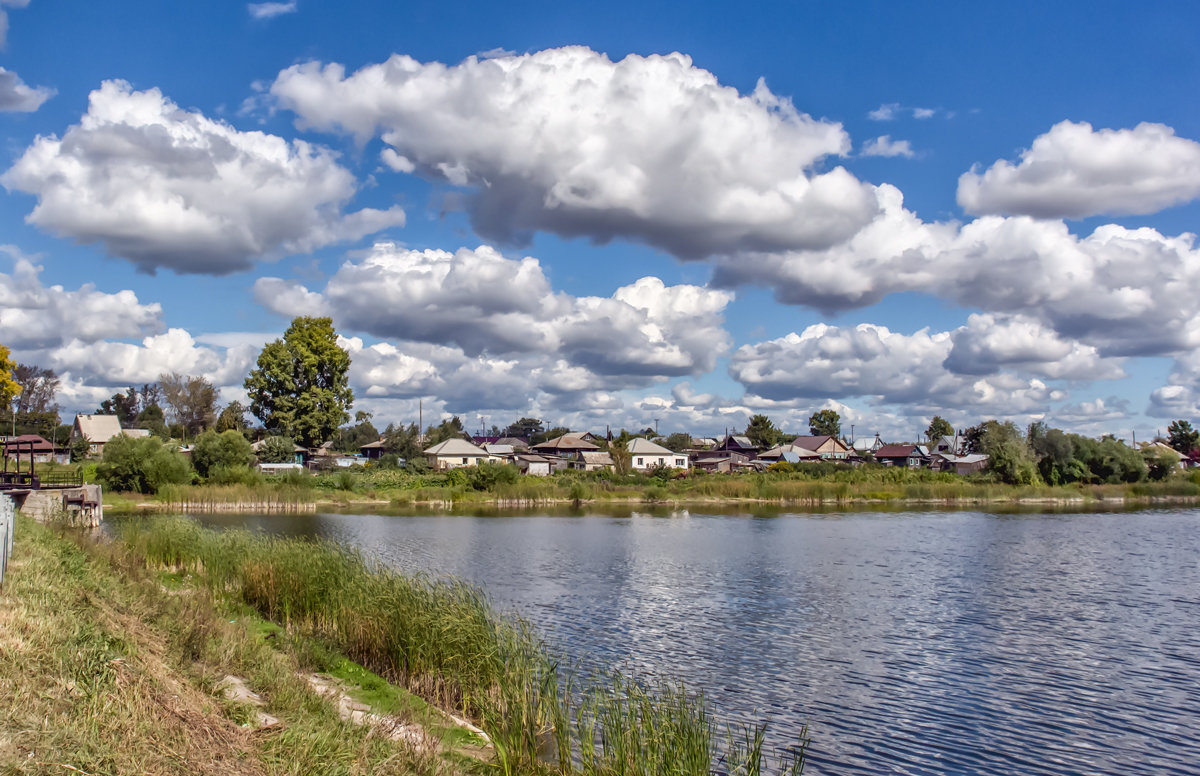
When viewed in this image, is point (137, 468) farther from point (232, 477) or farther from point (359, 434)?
point (359, 434)

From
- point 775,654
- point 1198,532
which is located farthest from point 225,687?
point 1198,532

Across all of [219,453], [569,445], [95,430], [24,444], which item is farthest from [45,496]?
[569,445]

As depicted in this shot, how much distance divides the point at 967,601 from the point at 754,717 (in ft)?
48.6

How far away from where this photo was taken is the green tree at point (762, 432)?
148 meters

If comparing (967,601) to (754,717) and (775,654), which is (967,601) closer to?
(775,654)

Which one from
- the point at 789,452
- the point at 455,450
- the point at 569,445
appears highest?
the point at 569,445

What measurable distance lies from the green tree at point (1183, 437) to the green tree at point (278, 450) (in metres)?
150

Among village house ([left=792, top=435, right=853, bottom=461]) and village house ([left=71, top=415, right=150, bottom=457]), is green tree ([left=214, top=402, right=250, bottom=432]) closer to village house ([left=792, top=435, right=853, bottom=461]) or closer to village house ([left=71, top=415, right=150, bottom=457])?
village house ([left=71, top=415, right=150, bottom=457])

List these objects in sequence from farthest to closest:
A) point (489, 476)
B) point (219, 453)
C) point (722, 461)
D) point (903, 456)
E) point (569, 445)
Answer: point (903, 456) < point (569, 445) < point (722, 461) < point (489, 476) < point (219, 453)

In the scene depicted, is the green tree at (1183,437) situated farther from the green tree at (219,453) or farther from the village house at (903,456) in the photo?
the green tree at (219,453)

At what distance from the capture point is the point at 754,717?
560 inches

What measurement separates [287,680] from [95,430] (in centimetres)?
11522

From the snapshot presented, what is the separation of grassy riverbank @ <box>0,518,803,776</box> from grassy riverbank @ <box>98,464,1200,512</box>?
155ft

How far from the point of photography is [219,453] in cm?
7131
